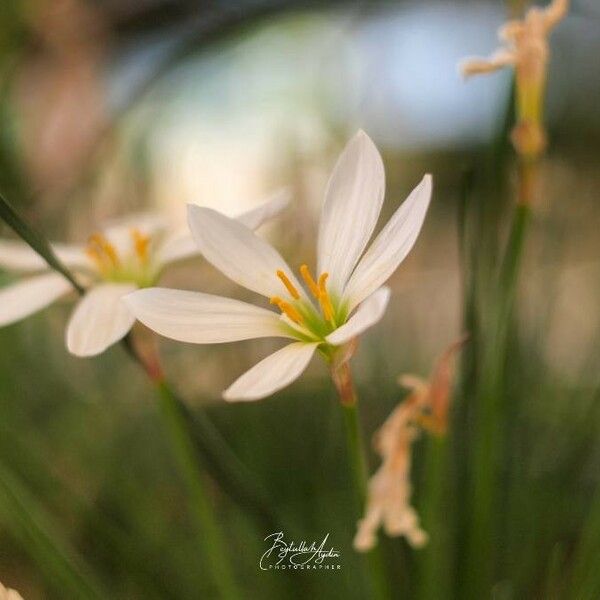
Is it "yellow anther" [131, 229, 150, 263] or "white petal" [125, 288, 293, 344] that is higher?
"yellow anther" [131, 229, 150, 263]

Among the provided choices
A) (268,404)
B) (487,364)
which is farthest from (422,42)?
(487,364)

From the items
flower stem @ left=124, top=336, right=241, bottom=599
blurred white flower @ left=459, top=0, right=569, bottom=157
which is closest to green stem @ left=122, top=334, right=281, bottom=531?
flower stem @ left=124, top=336, right=241, bottom=599

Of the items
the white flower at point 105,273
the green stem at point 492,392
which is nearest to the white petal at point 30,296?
the white flower at point 105,273

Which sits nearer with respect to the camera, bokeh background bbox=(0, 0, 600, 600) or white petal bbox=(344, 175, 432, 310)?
white petal bbox=(344, 175, 432, 310)

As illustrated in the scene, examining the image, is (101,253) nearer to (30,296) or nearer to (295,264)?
(30,296)

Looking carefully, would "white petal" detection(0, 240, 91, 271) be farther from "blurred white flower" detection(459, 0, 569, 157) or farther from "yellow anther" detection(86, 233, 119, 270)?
"blurred white flower" detection(459, 0, 569, 157)

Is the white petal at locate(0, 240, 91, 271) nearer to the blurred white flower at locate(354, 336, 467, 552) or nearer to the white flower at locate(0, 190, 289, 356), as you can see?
the white flower at locate(0, 190, 289, 356)

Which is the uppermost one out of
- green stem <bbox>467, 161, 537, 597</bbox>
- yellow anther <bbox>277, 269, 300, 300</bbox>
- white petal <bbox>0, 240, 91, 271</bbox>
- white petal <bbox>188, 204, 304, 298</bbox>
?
white petal <bbox>0, 240, 91, 271</bbox>

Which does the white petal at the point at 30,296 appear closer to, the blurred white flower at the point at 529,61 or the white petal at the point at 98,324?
the white petal at the point at 98,324
